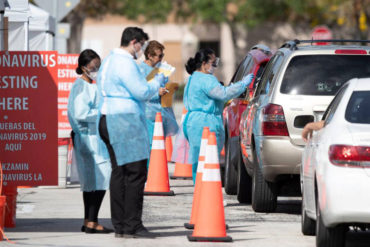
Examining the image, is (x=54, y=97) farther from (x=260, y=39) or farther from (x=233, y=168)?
(x=260, y=39)

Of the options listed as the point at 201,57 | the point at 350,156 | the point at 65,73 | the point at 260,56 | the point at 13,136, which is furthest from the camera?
the point at 65,73

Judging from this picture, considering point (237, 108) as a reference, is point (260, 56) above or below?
above

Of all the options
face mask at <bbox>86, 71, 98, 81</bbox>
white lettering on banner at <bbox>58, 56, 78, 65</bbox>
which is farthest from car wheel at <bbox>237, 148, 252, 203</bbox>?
white lettering on banner at <bbox>58, 56, 78, 65</bbox>

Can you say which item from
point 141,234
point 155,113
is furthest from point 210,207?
point 155,113

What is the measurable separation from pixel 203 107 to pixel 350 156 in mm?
4777

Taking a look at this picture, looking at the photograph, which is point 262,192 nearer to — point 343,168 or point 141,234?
point 141,234

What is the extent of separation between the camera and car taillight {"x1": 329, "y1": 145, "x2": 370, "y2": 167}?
8.55m

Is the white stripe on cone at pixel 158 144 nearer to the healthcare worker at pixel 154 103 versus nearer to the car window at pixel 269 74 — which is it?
the healthcare worker at pixel 154 103

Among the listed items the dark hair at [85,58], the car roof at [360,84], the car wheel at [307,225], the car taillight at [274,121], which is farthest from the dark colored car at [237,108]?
the car roof at [360,84]

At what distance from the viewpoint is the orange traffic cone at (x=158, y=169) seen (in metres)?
14.5

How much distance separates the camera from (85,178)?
10703 mm

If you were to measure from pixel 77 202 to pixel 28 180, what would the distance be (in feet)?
10.7

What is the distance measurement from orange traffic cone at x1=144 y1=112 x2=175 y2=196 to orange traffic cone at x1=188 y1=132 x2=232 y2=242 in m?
4.41

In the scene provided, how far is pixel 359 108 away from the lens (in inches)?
361
